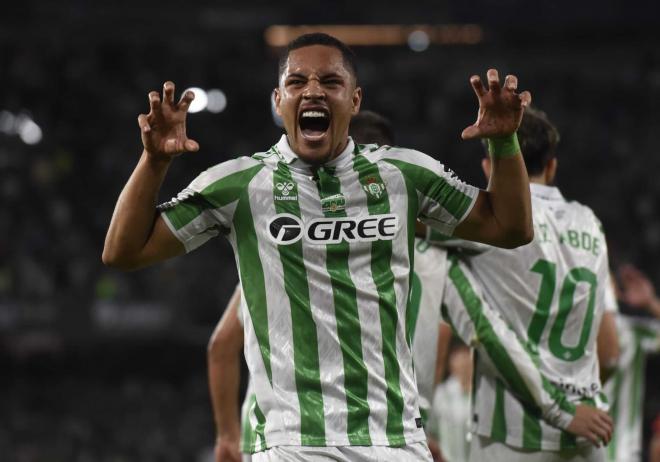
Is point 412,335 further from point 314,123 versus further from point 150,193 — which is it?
point 150,193

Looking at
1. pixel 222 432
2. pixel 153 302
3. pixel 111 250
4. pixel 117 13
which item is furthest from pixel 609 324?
pixel 117 13

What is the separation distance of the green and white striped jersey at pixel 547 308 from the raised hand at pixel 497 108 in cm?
142

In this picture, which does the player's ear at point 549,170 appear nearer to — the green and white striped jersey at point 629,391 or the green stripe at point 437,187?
the green stripe at point 437,187

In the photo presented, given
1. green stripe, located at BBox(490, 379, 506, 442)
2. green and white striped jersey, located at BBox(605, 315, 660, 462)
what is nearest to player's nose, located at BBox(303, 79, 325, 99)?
green stripe, located at BBox(490, 379, 506, 442)

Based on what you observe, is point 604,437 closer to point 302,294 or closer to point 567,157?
point 302,294

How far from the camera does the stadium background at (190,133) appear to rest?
15.8 meters

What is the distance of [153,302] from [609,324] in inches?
460

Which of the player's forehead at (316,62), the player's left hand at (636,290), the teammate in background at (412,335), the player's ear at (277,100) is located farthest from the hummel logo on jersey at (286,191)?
the player's left hand at (636,290)

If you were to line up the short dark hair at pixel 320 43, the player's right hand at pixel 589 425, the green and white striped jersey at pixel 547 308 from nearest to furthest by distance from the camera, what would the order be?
the short dark hair at pixel 320 43
the player's right hand at pixel 589 425
the green and white striped jersey at pixel 547 308

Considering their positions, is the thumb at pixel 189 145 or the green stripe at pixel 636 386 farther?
the green stripe at pixel 636 386

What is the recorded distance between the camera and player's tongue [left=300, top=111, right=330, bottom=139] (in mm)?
3045

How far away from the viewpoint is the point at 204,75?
65.6 feet

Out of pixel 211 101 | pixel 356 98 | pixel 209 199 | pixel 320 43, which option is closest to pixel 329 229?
pixel 209 199

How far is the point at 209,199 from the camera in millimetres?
3033
